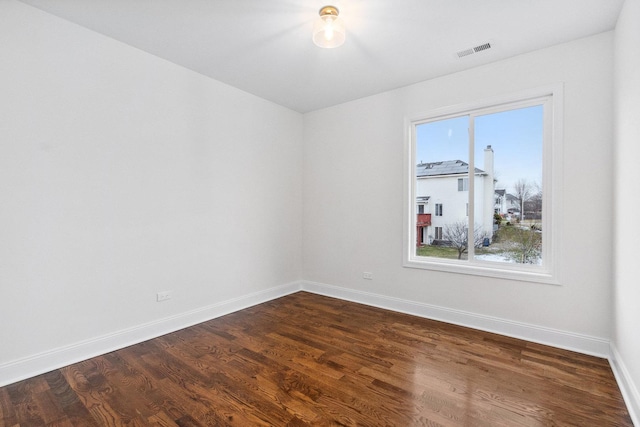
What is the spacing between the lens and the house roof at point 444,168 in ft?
11.2

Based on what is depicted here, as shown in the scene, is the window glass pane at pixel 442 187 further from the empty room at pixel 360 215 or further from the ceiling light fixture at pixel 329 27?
the ceiling light fixture at pixel 329 27

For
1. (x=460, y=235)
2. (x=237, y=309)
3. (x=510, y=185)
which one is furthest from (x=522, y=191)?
(x=237, y=309)

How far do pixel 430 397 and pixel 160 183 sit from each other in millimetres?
2947

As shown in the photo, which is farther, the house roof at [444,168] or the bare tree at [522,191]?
the house roof at [444,168]

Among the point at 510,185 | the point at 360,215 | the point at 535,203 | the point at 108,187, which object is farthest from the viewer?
the point at 360,215

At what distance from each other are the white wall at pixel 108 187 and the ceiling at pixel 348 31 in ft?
0.98

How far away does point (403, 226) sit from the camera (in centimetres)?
367

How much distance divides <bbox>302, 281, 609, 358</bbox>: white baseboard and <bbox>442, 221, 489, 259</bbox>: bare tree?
2.22 feet

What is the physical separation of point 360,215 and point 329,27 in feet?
7.76

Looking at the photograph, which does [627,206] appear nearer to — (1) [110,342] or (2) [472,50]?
(2) [472,50]

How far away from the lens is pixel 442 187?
356 centimetres

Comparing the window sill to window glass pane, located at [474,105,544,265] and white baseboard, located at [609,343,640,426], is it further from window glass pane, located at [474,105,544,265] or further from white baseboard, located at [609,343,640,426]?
white baseboard, located at [609,343,640,426]

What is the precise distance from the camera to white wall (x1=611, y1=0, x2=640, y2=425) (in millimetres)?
1837

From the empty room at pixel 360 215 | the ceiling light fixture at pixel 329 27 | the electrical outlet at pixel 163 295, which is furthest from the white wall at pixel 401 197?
the electrical outlet at pixel 163 295
